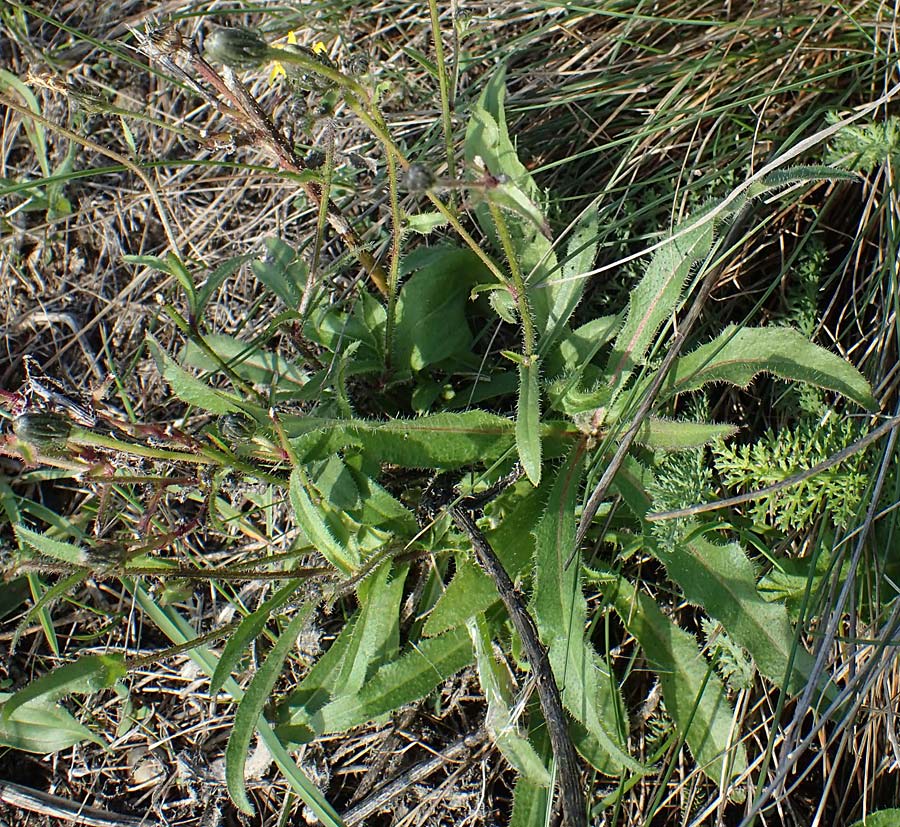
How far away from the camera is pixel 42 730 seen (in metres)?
2.45

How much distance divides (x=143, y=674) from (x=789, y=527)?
6.29 ft

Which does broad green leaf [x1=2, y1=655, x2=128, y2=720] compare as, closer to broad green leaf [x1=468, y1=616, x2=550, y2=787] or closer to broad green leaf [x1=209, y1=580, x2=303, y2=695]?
broad green leaf [x1=209, y1=580, x2=303, y2=695]

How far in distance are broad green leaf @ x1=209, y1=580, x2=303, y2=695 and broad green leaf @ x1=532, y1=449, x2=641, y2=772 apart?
0.62m

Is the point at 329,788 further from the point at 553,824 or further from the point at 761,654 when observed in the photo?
the point at 761,654

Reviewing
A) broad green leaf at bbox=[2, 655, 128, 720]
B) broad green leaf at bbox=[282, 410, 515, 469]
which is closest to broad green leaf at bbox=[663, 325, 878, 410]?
broad green leaf at bbox=[282, 410, 515, 469]

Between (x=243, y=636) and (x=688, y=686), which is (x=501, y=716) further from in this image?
(x=243, y=636)

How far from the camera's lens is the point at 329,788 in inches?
92.8

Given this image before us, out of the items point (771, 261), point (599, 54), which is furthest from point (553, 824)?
point (599, 54)

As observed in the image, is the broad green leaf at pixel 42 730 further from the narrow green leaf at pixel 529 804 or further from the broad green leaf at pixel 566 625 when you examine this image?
the broad green leaf at pixel 566 625

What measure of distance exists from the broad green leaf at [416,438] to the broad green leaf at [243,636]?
387 mm

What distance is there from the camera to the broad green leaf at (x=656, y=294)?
6.63 feet

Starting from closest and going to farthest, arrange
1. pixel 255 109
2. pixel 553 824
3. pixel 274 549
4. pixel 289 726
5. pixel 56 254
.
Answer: pixel 255 109 < pixel 553 824 < pixel 289 726 < pixel 274 549 < pixel 56 254

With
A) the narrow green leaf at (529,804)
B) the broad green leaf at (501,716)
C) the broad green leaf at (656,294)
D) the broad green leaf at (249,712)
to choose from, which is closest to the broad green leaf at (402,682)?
the broad green leaf at (501,716)

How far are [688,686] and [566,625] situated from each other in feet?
1.24
